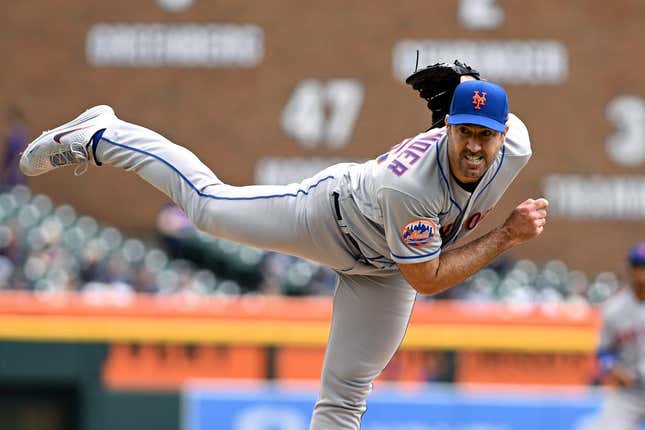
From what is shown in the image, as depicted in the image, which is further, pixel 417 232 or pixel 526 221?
pixel 526 221

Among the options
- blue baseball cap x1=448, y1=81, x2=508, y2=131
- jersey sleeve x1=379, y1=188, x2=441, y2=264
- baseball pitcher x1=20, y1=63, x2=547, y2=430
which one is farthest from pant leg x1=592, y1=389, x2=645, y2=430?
blue baseball cap x1=448, y1=81, x2=508, y2=131

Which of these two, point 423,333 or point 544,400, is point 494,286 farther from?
point 544,400

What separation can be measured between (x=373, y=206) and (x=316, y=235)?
0.30 m

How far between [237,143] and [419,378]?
6506 mm

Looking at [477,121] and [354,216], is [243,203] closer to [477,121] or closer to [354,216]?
[354,216]

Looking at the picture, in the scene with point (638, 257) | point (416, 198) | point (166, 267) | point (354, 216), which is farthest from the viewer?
point (166, 267)

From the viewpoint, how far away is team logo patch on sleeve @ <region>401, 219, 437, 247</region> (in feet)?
14.5

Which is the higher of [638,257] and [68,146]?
[68,146]

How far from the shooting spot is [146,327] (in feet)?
30.9

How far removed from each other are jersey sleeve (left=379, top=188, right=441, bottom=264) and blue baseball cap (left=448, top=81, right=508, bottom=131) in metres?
0.33

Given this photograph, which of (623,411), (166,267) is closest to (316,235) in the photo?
(623,411)

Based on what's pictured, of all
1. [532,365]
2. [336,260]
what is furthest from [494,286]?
[336,260]

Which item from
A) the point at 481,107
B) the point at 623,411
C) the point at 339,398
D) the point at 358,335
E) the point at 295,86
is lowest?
the point at 623,411

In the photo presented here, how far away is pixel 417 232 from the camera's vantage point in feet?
14.5
